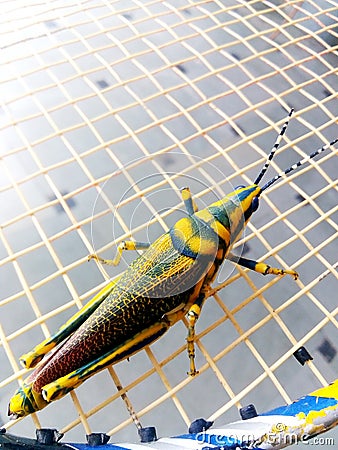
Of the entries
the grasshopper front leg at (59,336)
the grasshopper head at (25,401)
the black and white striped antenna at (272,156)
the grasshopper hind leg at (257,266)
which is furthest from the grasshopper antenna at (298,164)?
the grasshopper head at (25,401)

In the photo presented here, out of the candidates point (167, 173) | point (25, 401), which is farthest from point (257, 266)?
point (25, 401)

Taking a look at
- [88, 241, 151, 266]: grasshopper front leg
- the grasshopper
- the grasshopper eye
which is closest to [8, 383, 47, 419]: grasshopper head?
the grasshopper

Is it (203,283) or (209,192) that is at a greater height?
(209,192)

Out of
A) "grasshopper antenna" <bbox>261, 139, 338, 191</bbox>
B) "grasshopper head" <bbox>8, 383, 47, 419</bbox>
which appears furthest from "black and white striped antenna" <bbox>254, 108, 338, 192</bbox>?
"grasshopper head" <bbox>8, 383, 47, 419</bbox>

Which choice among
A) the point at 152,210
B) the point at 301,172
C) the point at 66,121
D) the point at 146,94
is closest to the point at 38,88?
the point at 66,121

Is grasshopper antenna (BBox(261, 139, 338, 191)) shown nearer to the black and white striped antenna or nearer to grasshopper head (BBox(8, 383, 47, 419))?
the black and white striped antenna

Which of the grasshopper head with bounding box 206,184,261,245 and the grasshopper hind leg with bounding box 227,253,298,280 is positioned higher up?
the grasshopper head with bounding box 206,184,261,245

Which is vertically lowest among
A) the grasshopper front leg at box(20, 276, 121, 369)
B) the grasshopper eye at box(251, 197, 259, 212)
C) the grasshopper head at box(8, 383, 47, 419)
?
the grasshopper head at box(8, 383, 47, 419)

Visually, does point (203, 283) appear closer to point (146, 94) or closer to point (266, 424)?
point (266, 424)

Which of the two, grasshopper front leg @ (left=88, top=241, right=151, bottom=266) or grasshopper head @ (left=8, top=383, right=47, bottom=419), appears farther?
grasshopper front leg @ (left=88, top=241, right=151, bottom=266)
